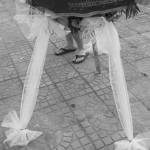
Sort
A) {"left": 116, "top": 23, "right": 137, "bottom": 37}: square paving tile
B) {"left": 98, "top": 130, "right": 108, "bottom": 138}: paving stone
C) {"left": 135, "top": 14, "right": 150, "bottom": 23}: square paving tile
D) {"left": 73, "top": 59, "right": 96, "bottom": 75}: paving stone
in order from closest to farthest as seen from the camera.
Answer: {"left": 98, "top": 130, "right": 108, "bottom": 138}: paving stone → {"left": 73, "top": 59, "right": 96, "bottom": 75}: paving stone → {"left": 116, "top": 23, "right": 137, "bottom": 37}: square paving tile → {"left": 135, "top": 14, "right": 150, "bottom": 23}: square paving tile

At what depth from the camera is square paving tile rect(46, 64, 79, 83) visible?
320 centimetres

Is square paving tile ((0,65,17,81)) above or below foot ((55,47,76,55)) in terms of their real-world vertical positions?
below

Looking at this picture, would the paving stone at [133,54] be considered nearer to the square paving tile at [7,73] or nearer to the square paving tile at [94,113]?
the square paving tile at [94,113]

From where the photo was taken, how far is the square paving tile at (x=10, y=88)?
9.85 ft

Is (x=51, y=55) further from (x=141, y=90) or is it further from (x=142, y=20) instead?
(x=142, y=20)

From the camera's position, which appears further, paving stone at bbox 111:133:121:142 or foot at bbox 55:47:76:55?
foot at bbox 55:47:76:55

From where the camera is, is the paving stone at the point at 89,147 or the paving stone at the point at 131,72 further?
the paving stone at the point at 131,72

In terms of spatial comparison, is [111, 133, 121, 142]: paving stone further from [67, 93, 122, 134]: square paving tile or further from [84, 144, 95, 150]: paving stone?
[84, 144, 95, 150]: paving stone

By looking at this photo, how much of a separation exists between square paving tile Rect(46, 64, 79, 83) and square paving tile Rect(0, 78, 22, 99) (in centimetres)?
42

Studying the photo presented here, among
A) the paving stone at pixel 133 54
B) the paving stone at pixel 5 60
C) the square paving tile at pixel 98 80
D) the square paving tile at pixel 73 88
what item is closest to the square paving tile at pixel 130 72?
the paving stone at pixel 133 54

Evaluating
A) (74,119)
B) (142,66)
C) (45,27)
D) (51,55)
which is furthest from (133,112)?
(51,55)

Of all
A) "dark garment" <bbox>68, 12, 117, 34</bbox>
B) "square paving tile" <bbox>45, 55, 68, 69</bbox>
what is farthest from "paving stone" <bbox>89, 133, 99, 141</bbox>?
"square paving tile" <bbox>45, 55, 68, 69</bbox>

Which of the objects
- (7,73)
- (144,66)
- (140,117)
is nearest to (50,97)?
(7,73)

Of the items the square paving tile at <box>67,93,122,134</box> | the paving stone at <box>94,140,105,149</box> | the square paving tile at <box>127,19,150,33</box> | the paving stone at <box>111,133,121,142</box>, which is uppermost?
the square paving tile at <box>127,19,150,33</box>
